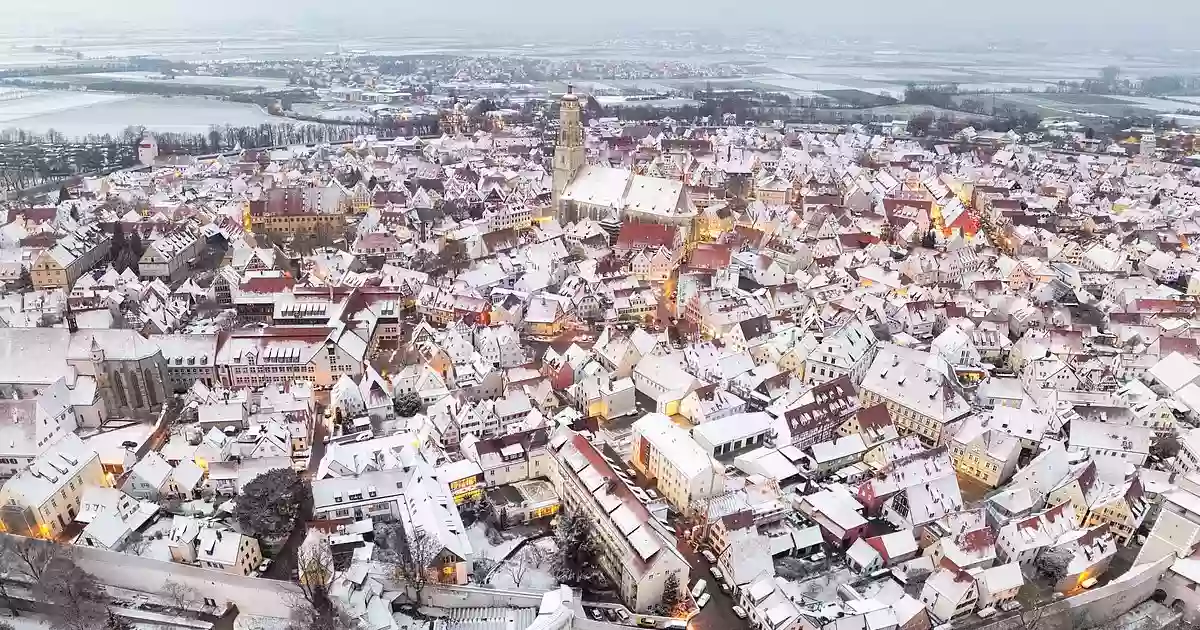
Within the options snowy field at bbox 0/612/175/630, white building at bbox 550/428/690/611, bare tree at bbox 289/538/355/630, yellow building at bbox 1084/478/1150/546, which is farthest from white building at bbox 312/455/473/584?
yellow building at bbox 1084/478/1150/546

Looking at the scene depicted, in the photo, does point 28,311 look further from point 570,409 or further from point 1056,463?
point 1056,463

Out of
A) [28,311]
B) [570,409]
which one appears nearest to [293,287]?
[28,311]

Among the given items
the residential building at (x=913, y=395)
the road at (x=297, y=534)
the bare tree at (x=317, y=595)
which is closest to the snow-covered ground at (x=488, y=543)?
the bare tree at (x=317, y=595)

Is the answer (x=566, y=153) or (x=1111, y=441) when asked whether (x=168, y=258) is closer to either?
(x=566, y=153)

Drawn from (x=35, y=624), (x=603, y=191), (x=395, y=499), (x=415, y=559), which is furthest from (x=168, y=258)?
(x=415, y=559)

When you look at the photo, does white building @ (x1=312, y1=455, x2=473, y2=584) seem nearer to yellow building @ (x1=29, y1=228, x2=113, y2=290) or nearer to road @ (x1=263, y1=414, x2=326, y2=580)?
road @ (x1=263, y1=414, x2=326, y2=580)

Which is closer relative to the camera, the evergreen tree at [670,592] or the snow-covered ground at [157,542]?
the evergreen tree at [670,592]

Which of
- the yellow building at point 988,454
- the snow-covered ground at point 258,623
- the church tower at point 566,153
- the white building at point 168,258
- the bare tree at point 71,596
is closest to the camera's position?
the bare tree at point 71,596

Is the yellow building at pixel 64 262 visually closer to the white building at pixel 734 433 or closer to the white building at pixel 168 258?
the white building at pixel 168 258

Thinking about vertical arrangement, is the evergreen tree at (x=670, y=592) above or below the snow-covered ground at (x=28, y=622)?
above
